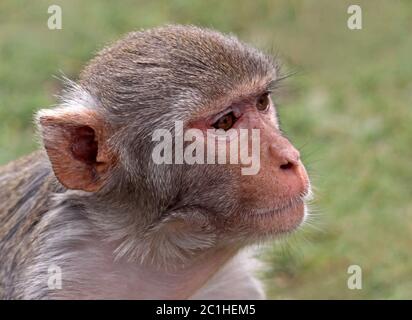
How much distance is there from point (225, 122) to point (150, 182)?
54 centimetres

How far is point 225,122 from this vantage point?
6.17 meters

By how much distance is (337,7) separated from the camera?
43.4ft

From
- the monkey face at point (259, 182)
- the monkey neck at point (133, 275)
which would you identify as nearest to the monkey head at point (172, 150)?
the monkey face at point (259, 182)

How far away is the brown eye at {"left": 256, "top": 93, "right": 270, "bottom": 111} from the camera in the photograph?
6.41m

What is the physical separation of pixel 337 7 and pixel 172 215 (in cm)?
751

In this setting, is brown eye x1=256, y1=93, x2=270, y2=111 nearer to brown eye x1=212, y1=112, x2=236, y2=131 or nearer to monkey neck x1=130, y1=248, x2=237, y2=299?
brown eye x1=212, y1=112, x2=236, y2=131

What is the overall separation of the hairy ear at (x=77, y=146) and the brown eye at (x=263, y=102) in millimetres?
886

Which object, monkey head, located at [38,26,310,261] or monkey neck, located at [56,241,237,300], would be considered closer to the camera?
monkey head, located at [38,26,310,261]

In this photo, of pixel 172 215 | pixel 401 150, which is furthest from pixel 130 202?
pixel 401 150

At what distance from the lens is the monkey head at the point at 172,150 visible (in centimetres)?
609
